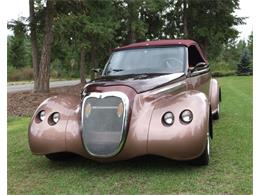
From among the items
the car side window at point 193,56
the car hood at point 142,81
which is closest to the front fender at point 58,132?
the car hood at point 142,81

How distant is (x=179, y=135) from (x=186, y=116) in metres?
0.29

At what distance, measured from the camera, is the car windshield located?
6684 millimetres

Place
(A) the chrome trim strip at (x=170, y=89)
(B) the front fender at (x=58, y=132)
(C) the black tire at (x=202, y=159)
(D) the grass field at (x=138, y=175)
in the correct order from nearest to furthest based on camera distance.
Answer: (D) the grass field at (x=138, y=175), (C) the black tire at (x=202, y=159), (B) the front fender at (x=58, y=132), (A) the chrome trim strip at (x=170, y=89)

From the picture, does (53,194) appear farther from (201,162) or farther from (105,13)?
(105,13)

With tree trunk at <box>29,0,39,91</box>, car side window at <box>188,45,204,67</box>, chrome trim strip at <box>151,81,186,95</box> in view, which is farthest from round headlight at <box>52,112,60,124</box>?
tree trunk at <box>29,0,39,91</box>

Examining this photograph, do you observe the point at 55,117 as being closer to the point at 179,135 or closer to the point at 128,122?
the point at 128,122

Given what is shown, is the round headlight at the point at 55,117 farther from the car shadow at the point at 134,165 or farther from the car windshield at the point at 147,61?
the car windshield at the point at 147,61

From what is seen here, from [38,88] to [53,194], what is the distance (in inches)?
494

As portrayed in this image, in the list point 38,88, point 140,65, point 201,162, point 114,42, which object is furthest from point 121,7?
point 201,162

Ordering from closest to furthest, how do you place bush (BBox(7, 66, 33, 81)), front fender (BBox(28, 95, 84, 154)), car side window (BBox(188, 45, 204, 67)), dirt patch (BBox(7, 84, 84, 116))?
front fender (BBox(28, 95, 84, 154))
car side window (BBox(188, 45, 204, 67))
dirt patch (BBox(7, 84, 84, 116))
bush (BBox(7, 66, 33, 81))

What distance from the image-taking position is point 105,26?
22969 millimetres

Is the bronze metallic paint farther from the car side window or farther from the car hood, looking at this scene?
the car side window

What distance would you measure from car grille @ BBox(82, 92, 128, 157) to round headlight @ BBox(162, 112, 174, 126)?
0.49 meters

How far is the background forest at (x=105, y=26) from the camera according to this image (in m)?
17.2
